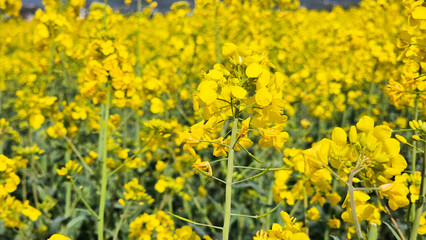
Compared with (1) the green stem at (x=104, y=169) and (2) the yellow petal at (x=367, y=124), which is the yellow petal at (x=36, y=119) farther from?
(2) the yellow petal at (x=367, y=124)

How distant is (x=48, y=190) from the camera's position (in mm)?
3094

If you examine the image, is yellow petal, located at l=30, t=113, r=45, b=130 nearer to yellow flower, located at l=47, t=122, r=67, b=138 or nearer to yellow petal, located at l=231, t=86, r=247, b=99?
yellow flower, located at l=47, t=122, r=67, b=138

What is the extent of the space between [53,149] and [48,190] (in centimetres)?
73

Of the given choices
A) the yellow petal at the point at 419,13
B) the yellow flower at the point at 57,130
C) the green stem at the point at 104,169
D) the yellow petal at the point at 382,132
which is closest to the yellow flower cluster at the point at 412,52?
the yellow petal at the point at 419,13

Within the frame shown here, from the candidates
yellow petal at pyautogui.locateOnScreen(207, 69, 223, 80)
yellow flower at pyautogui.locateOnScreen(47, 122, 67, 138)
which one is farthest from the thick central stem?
yellow flower at pyautogui.locateOnScreen(47, 122, 67, 138)

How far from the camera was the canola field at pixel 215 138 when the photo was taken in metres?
1.11

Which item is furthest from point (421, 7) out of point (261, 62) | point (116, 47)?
point (116, 47)

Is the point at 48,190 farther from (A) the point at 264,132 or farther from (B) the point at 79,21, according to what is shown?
(A) the point at 264,132

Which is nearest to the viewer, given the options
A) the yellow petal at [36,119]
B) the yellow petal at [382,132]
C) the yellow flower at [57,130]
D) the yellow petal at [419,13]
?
the yellow petal at [382,132]

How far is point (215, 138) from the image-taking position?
3420mm

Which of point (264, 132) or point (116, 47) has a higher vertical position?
point (116, 47)

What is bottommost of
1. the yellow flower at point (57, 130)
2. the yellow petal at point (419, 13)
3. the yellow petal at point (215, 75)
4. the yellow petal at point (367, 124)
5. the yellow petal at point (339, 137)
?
the yellow flower at point (57, 130)

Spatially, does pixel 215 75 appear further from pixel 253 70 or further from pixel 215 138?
pixel 215 138

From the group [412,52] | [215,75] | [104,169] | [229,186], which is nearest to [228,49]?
[215,75]
